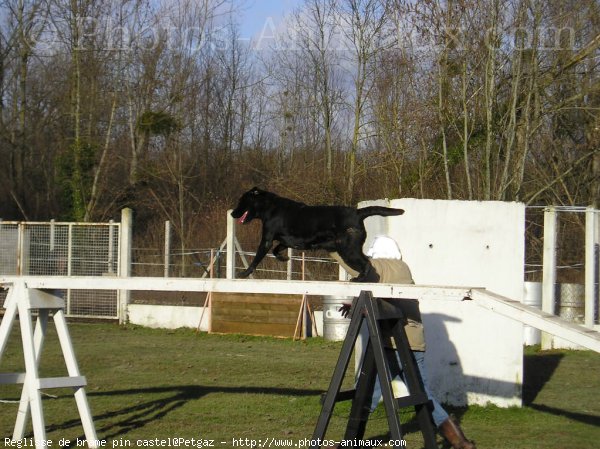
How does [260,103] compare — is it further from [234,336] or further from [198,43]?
[234,336]

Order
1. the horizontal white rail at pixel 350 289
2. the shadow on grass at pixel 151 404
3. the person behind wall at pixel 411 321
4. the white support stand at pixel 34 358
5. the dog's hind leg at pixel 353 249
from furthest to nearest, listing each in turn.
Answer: the shadow on grass at pixel 151 404 < the dog's hind leg at pixel 353 249 < the person behind wall at pixel 411 321 < the white support stand at pixel 34 358 < the horizontal white rail at pixel 350 289

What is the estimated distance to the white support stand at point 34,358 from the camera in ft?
19.6

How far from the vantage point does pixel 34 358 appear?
6090 mm

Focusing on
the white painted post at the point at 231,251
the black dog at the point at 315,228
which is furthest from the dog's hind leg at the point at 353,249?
the white painted post at the point at 231,251

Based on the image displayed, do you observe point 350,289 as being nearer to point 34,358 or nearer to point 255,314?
point 34,358

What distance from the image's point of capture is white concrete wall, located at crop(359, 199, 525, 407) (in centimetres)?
787

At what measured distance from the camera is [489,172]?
1495 centimetres

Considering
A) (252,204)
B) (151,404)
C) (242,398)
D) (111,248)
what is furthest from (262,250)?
(111,248)

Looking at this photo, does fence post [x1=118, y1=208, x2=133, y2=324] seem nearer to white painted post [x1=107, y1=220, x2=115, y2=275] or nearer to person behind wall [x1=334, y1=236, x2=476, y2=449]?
white painted post [x1=107, y1=220, x2=115, y2=275]

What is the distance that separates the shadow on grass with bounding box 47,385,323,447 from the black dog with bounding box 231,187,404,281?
1716mm

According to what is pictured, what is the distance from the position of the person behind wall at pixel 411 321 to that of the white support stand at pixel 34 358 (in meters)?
2.22

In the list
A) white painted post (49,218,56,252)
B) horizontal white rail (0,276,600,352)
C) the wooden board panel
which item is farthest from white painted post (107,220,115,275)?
horizontal white rail (0,276,600,352)

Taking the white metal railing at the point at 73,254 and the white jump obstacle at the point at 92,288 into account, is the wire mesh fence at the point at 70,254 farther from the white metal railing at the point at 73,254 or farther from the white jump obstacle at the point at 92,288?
the white jump obstacle at the point at 92,288

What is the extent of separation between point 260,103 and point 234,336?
19118mm
